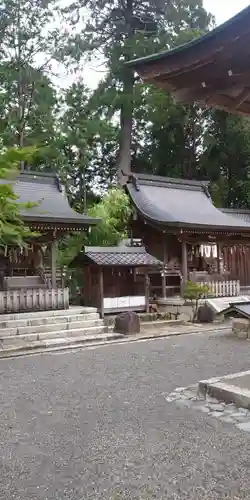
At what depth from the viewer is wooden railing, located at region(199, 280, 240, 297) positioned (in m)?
14.2

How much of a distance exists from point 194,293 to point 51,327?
185 inches

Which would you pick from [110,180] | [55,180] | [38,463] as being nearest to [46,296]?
[55,180]

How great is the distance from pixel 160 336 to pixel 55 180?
694 cm

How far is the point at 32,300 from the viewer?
36.7 ft

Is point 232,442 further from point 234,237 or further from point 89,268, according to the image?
point 234,237

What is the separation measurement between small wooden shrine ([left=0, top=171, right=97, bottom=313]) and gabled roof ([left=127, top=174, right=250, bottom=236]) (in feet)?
9.13

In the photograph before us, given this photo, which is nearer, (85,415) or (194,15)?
(85,415)

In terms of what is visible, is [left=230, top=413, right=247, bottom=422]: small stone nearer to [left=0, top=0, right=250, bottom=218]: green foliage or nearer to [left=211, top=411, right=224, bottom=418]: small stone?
[left=211, top=411, right=224, bottom=418]: small stone

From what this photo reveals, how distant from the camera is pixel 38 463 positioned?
3.46 meters

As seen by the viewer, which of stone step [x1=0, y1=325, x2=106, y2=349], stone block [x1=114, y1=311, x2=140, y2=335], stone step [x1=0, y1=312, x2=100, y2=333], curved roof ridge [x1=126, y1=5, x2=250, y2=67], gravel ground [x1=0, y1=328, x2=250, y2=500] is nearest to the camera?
curved roof ridge [x1=126, y1=5, x2=250, y2=67]

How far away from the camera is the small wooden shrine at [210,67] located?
237 centimetres

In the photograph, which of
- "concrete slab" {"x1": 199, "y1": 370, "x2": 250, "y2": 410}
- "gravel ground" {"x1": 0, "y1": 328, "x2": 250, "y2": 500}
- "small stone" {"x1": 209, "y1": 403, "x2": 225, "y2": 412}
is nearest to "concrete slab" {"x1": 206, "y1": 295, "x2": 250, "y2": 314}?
"gravel ground" {"x1": 0, "y1": 328, "x2": 250, "y2": 500}

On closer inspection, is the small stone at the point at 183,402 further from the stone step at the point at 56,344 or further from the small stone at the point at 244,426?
the stone step at the point at 56,344

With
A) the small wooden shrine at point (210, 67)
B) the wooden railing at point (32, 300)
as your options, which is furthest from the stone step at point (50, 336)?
the small wooden shrine at point (210, 67)
